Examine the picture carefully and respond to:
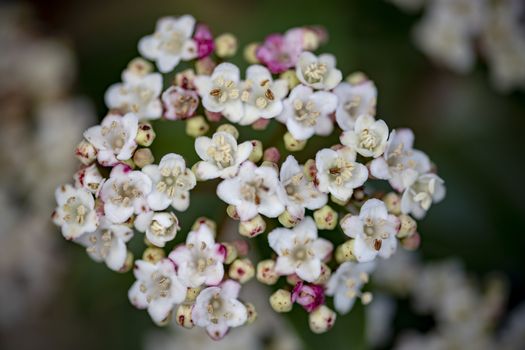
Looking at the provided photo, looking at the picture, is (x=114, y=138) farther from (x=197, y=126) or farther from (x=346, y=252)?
(x=346, y=252)

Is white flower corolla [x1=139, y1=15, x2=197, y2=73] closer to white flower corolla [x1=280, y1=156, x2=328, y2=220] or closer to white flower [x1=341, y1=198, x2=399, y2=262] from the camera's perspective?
white flower corolla [x1=280, y1=156, x2=328, y2=220]

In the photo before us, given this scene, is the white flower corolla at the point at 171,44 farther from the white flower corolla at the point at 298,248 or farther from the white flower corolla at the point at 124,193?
the white flower corolla at the point at 298,248

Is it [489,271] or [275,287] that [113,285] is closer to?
[275,287]

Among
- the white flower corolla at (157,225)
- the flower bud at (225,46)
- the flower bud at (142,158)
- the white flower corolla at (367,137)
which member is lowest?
the white flower corolla at (157,225)

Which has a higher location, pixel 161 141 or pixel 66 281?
pixel 161 141

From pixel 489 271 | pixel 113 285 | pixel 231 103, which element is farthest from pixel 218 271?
pixel 489 271

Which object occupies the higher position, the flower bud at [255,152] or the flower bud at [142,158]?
the flower bud at [255,152]

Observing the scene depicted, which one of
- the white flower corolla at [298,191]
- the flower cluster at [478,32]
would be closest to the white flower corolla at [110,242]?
the white flower corolla at [298,191]

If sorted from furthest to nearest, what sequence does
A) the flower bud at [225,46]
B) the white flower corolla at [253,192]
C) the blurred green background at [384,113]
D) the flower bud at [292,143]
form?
the blurred green background at [384,113]
the flower bud at [225,46]
the flower bud at [292,143]
the white flower corolla at [253,192]
